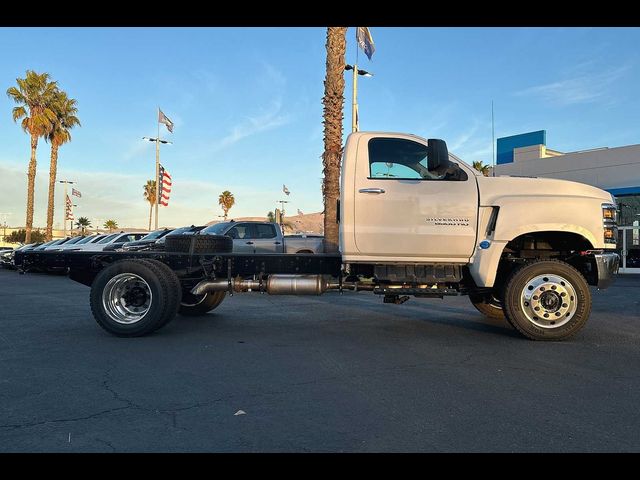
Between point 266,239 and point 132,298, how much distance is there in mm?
8232

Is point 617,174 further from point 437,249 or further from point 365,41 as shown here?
point 437,249

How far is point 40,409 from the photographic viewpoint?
400 cm

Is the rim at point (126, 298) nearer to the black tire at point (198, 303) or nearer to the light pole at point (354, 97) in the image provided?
the black tire at point (198, 303)

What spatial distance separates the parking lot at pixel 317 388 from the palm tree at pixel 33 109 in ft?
101

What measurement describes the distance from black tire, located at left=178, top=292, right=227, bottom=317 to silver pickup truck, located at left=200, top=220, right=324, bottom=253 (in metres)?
5.87

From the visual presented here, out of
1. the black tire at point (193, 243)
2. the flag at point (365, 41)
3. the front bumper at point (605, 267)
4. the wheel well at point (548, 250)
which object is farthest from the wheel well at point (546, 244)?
the flag at point (365, 41)

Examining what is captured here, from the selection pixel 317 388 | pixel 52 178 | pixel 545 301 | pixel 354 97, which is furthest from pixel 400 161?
pixel 52 178

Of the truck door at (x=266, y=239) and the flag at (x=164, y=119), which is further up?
the flag at (x=164, y=119)

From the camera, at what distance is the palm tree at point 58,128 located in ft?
116

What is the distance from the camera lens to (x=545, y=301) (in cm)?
655

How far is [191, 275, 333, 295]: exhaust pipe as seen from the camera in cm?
721

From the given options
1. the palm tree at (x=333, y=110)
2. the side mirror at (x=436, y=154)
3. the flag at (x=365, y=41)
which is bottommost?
the side mirror at (x=436, y=154)
